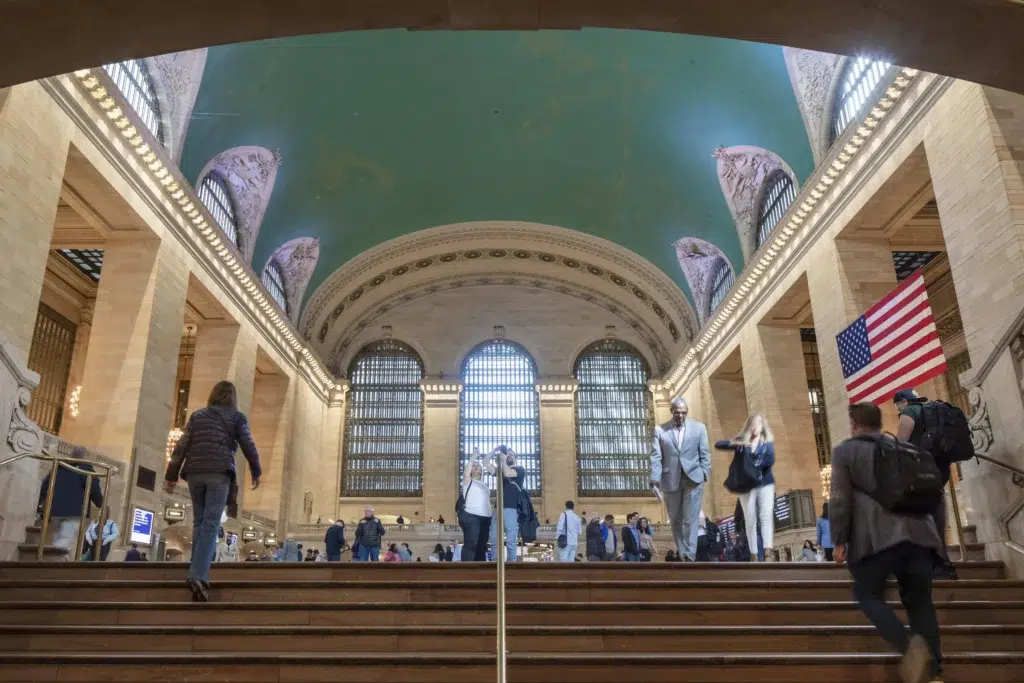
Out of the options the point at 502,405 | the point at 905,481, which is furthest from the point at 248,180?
the point at 905,481

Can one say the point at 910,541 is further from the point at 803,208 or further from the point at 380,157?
the point at 380,157

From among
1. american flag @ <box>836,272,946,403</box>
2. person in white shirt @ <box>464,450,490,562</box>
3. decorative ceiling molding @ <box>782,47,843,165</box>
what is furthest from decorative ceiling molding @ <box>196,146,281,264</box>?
american flag @ <box>836,272,946,403</box>

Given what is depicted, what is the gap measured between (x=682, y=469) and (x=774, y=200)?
36.6 ft

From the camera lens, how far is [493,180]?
20.4 metres

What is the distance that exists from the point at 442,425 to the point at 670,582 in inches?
821

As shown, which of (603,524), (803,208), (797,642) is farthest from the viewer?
(803,208)

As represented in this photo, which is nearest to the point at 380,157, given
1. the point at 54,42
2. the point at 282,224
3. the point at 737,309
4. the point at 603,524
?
the point at 282,224

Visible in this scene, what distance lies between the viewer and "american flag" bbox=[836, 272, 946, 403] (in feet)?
29.2

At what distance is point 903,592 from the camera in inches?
141

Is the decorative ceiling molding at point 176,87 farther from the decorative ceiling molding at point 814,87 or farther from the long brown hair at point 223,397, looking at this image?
the decorative ceiling molding at point 814,87

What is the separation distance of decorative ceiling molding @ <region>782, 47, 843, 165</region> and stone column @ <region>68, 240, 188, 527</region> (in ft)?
37.8

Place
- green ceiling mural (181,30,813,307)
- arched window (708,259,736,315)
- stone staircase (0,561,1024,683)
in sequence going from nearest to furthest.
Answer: stone staircase (0,561,1024,683) → green ceiling mural (181,30,813,307) → arched window (708,259,736,315)

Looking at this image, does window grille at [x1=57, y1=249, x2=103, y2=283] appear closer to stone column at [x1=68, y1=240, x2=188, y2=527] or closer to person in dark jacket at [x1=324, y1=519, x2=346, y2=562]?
stone column at [x1=68, y1=240, x2=188, y2=527]

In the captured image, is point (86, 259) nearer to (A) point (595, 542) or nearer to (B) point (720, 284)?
(A) point (595, 542)
